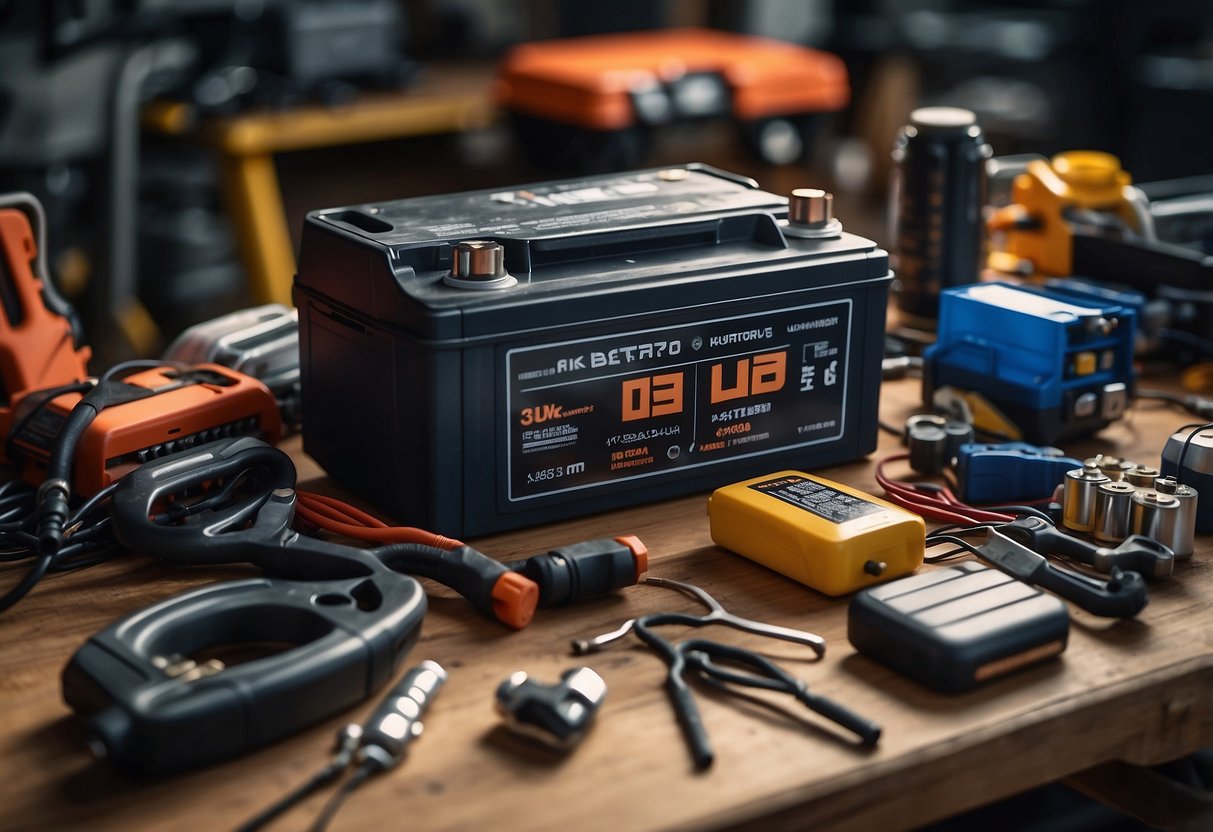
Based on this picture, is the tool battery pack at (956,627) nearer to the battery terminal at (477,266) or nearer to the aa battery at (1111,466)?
the aa battery at (1111,466)

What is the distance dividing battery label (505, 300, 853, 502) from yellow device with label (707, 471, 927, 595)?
3.0 inches

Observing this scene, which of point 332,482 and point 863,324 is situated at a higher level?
point 863,324

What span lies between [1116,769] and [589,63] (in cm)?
197

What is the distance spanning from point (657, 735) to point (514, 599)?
14cm

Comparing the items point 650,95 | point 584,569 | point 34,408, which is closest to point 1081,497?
point 584,569

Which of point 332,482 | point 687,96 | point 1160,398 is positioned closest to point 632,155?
point 687,96

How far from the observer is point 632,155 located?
2580mm

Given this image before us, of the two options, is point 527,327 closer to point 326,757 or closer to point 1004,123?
point 326,757

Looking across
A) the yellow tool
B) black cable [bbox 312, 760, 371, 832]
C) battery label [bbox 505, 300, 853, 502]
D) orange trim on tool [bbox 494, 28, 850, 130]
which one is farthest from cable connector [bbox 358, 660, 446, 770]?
orange trim on tool [bbox 494, 28, 850, 130]

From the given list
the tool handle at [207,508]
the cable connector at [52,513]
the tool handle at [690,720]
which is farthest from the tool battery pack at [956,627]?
the cable connector at [52,513]

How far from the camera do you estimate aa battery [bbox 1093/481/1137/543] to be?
95cm

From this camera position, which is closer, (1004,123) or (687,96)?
(687,96)

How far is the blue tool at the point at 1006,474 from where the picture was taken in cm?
103

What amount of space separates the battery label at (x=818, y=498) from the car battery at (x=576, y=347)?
0.08 meters
